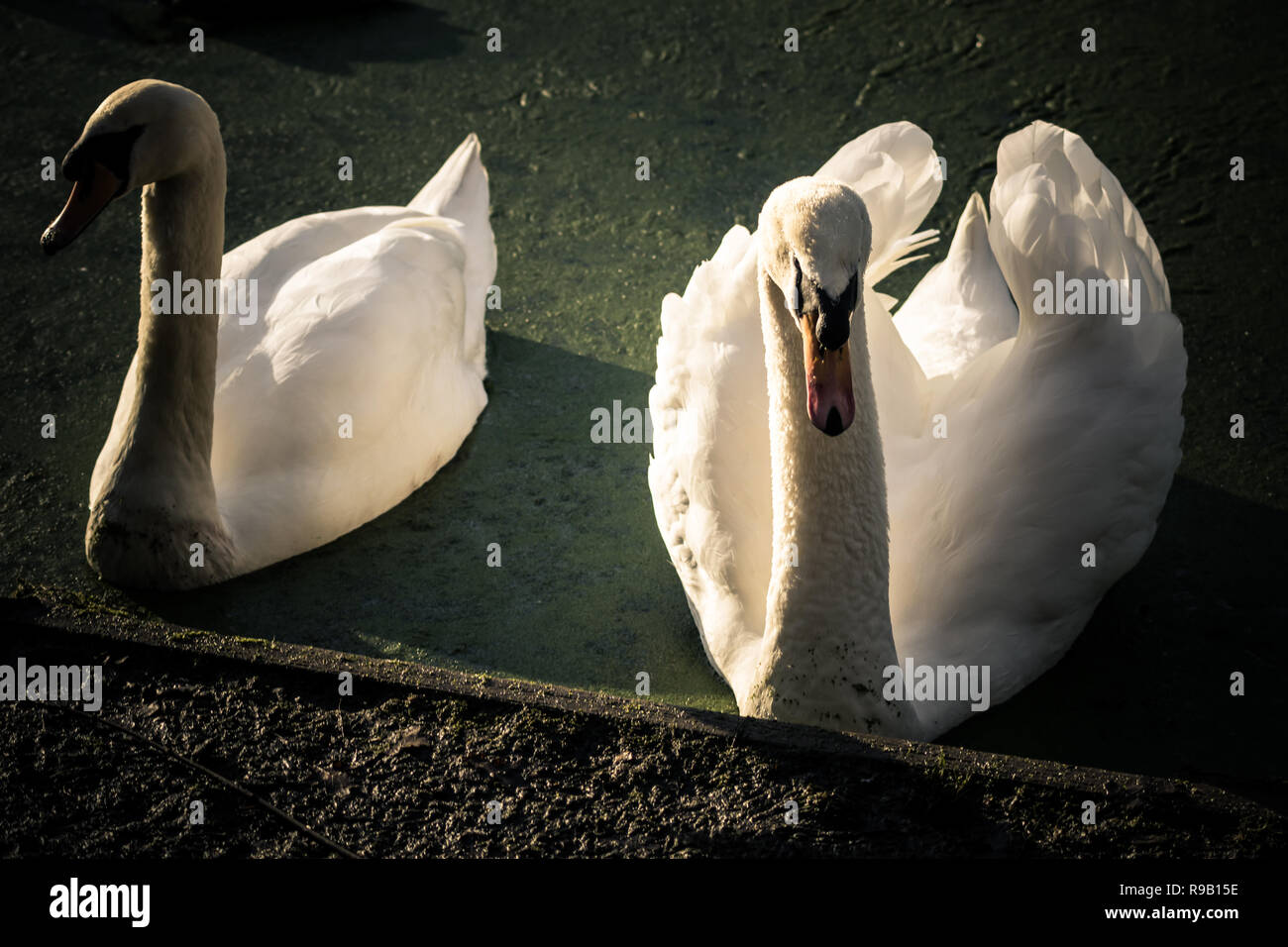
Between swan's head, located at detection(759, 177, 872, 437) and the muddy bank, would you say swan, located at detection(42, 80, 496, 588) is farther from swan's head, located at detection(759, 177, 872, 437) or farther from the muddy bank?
swan's head, located at detection(759, 177, 872, 437)

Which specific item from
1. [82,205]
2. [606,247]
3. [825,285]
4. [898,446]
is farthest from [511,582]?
[606,247]

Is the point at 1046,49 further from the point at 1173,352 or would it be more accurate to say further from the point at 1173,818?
the point at 1173,818

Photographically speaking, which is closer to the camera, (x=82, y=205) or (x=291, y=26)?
(x=82, y=205)

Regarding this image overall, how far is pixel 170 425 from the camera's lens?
3604mm

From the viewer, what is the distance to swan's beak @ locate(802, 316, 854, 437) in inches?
99.1

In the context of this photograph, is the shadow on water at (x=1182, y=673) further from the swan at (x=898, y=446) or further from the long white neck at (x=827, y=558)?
the long white neck at (x=827, y=558)

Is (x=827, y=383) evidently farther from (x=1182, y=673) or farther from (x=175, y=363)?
(x=175, y=363)

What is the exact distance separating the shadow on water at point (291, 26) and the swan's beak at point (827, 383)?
14.1ft

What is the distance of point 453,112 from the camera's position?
589 cm

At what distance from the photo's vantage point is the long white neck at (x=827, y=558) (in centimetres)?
286

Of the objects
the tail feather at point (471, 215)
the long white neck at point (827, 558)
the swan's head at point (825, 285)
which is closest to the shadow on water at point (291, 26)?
the tail feather at point (471, 215)

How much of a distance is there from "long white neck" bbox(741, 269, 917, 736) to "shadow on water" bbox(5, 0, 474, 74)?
4.04 metres

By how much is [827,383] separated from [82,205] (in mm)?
2052

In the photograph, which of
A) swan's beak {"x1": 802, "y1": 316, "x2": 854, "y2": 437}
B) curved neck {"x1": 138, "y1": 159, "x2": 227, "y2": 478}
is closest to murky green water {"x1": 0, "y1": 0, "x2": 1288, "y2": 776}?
curved neck {"x1": 138, "y1": 159, "x2": 227, "y2": 478}
